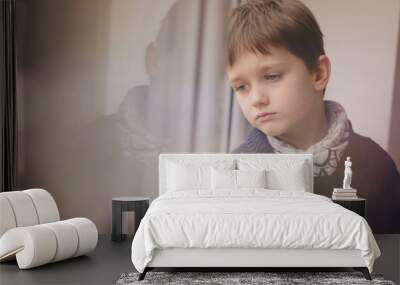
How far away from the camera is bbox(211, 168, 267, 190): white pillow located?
611 centimetres

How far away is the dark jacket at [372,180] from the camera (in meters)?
6.88

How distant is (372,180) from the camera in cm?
690

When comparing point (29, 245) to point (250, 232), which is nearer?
point (250, 232)

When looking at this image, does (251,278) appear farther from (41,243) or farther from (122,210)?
(122,210)

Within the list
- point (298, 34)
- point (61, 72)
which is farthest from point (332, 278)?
point (61, 72)

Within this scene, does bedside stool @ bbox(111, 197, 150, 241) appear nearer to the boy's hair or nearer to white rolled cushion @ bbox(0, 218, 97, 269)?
white rolled cushion @ bbox(0, 218, 97, 269)

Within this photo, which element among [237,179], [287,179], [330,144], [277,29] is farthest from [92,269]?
[277,29]

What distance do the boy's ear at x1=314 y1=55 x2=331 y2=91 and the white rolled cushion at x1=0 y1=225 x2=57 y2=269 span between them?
11.3 feet

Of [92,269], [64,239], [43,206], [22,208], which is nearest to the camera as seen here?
[92,269]

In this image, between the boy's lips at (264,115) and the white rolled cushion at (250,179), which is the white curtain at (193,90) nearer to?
the boy's lips at (264,115)

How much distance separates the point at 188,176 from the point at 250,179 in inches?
25.4

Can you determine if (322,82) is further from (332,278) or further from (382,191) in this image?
(332,278)

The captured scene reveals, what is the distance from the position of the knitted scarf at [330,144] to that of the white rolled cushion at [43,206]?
2.58m

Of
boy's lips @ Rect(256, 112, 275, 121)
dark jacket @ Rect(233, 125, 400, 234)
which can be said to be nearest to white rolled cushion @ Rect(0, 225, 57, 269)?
dark jacket @ Rect(233, 125, 400, 234)
